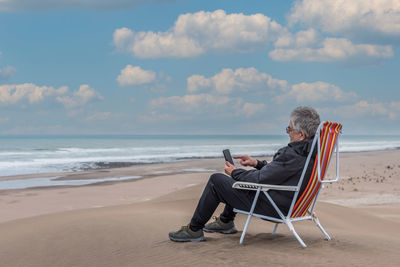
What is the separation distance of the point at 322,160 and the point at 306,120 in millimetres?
424

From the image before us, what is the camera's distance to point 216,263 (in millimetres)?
3707

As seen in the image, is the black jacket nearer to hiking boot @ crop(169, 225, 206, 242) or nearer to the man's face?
the man's face

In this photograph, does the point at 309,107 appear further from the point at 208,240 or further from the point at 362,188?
the point at 362,188

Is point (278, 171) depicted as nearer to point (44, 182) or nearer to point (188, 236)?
point (188, 236)

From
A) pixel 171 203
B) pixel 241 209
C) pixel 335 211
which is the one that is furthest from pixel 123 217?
pixel 335 211

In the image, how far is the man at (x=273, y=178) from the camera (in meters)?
3.98

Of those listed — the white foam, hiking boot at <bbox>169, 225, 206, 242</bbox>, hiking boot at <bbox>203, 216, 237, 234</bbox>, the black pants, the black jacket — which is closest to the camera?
the black jacket

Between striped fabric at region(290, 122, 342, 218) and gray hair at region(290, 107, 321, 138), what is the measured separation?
146 mm

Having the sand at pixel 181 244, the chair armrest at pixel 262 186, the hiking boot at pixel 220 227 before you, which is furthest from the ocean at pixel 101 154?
the chair armrest at pixel 262 186

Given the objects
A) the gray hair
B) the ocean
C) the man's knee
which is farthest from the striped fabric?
the ocean

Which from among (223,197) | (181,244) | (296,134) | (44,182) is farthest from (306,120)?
(44,182)

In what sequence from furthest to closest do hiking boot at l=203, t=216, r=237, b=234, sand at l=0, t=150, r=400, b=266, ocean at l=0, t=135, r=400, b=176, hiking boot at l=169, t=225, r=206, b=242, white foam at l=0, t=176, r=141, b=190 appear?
ocean at l=0, t=135, r=400, b=176
white foam at l=0, t=176, r=141, b=190
hiking boot at l=203, t=216, r=237, b=234
hiking boot at l=169, t=225, r=206, b=242
sand at l=0, t=150, r=400, b=266

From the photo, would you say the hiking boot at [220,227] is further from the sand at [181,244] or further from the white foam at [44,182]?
the white foam at [44,182]

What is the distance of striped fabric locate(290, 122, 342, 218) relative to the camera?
3898 mm
